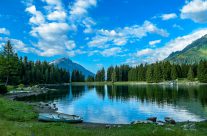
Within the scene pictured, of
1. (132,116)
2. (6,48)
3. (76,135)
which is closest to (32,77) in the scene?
(6,48)

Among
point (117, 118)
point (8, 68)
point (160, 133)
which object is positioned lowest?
point (117, 118)

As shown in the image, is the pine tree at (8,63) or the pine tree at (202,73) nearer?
the pine tree at (8,63)

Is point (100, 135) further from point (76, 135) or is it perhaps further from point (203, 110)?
point (203, 110)

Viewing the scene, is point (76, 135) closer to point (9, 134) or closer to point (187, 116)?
point (9, 134)

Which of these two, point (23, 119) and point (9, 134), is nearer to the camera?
point (9, 134)

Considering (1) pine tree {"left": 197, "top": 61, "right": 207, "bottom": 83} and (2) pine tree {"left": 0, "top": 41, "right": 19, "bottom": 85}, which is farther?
(1) pine tree {"left": 197, "top": 61, "right": 207, "bottom": 83}

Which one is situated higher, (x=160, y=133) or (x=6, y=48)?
(x=6, y=48)

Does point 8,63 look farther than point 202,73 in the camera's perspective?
No

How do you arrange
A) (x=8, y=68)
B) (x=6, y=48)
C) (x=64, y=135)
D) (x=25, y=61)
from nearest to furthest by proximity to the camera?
(x=64, y=135) < (x=8, y=68) < (x=6, y=48) < (x=25, y=61)

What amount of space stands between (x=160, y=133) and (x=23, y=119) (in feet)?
84.9

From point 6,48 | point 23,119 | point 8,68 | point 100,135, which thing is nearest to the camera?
point 100,135

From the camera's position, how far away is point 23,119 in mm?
38406

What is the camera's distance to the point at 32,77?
190 metres

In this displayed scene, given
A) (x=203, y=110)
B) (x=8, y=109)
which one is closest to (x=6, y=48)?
(x=8, y=109)
